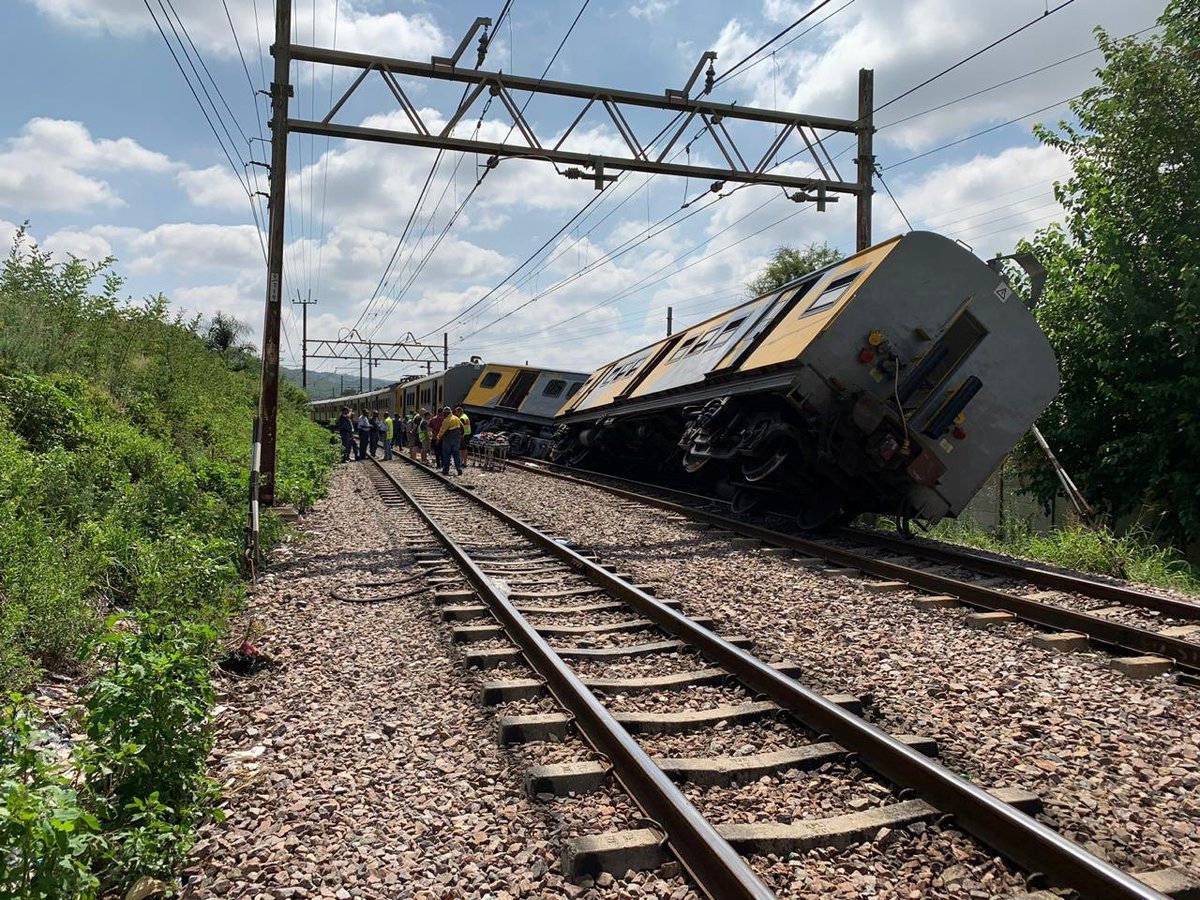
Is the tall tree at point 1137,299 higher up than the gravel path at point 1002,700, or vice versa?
the tall tree at point 1137,299

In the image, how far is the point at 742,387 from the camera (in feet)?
33.1

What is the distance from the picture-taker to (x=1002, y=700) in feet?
13.8

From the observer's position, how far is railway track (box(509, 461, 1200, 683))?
495 cm

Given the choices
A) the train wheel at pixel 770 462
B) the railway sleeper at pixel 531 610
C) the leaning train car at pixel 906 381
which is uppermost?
the leaning train car at pixel 906 381

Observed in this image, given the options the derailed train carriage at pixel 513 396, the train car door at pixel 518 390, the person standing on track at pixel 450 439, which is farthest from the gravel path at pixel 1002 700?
the train car door at pixel 518 390

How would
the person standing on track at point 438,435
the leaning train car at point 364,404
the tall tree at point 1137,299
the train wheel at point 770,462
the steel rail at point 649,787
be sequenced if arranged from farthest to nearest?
the leaning train car at point 364,404 → the person standing on track at point 438,435 → the tall tree at point 1137,299 → the train wheel at point 770,462 → the steel rail at point 649,787

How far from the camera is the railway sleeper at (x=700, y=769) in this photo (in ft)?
10.8

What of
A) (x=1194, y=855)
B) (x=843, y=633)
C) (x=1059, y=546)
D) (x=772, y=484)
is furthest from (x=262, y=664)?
(x=1059, y=546)

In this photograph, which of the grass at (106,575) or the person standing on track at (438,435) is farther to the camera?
the person standing on track at (438,435)

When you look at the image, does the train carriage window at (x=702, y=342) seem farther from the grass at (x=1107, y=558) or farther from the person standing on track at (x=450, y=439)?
the person standing on track at (x=450, y=439)

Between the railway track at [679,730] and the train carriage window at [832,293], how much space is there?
14.4 ft

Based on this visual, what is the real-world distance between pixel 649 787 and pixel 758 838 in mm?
479

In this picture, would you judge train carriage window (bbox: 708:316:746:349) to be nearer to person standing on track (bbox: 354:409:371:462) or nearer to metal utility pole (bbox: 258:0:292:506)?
metal utility pole (bbox: 258:0:292:506)

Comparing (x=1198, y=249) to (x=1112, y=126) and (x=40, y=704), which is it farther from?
(x=40, y=704)
